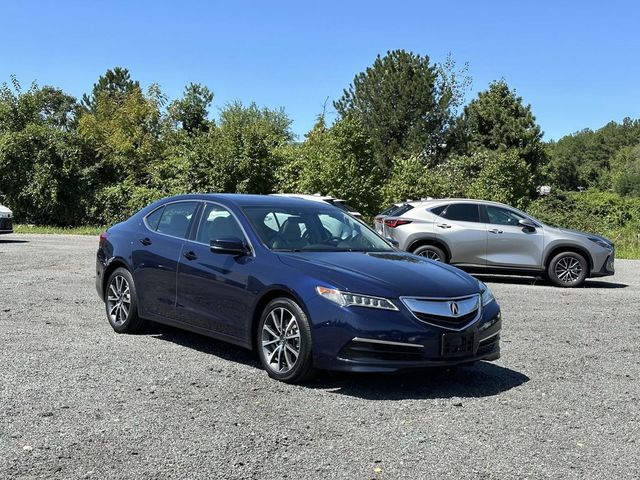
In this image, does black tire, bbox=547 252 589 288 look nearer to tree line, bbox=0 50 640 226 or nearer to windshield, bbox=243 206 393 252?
windshield, bbox=243 206 393 252

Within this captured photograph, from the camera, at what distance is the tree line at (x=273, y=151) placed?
2797 cm

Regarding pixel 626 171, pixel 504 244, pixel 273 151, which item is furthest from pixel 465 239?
pixel 626 171

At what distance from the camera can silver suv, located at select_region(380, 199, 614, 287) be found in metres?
13.7

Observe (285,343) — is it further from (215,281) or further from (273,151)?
(273,151)

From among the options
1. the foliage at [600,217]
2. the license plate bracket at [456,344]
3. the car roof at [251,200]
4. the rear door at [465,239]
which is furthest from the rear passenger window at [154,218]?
the foliage at [600,217]

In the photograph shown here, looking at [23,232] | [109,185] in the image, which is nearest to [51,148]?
[109,185]

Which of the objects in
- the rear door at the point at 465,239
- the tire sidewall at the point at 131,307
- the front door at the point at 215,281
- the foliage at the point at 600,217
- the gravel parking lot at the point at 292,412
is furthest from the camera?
the foliage at the point at 600,217

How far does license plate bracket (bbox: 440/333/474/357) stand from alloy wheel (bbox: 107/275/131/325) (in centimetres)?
356

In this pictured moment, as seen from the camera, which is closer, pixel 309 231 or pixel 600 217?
pixel 309 231

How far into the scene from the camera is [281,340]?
581 centimetres

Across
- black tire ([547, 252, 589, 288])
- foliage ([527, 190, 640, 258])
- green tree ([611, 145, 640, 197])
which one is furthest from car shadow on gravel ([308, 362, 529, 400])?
green tree ([611, 145, 640, 197])

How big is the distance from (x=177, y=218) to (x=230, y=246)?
4.27 ft

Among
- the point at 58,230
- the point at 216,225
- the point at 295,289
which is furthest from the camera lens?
the point at 58,230

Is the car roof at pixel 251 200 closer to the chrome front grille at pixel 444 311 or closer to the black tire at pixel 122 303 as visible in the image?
the black tire at pixel 122 303
